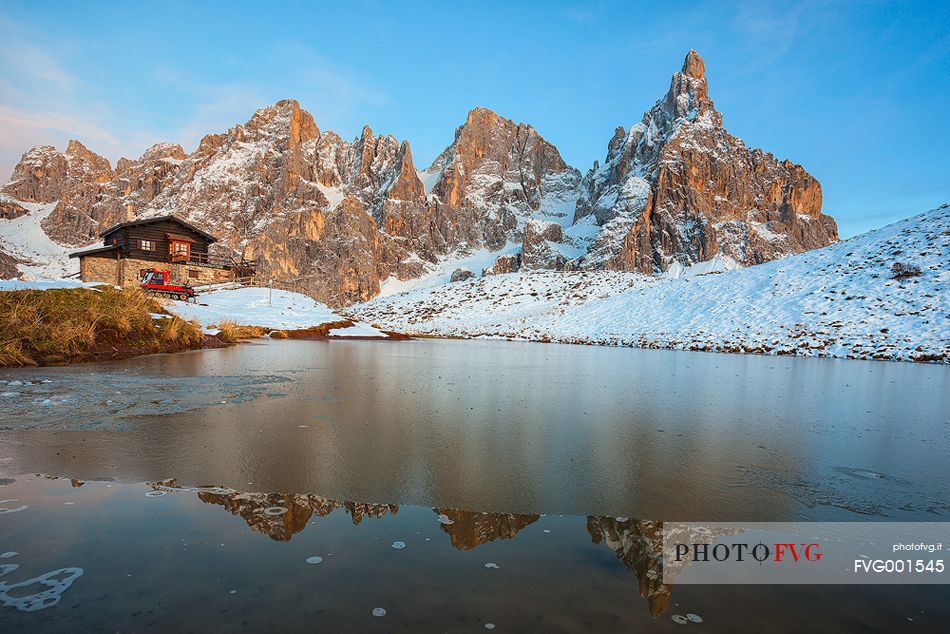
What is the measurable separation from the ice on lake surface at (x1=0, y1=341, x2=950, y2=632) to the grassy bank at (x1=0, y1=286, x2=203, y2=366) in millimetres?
3391

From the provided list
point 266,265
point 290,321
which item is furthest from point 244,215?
point 290,321

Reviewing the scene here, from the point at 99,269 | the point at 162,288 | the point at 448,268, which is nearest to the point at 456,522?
the point at 162,288

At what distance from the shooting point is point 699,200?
12606 cm

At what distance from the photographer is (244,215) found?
449ft

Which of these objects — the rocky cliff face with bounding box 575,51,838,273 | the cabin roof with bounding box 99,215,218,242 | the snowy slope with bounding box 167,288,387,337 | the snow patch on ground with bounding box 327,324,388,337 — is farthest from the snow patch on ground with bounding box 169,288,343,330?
the rocky cliff face with bounding box 575,51,838,273

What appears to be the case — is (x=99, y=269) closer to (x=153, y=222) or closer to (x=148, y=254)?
(x=148, y=254)

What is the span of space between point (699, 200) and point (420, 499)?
14243cm

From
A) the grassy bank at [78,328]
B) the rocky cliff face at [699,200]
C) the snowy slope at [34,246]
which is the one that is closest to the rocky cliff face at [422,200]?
the rocky cliff face at [699,200]

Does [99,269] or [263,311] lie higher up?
[99,269]

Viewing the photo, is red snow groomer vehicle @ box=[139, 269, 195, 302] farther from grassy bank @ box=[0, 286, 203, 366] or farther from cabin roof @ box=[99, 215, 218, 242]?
grassy bank @ box=[0, 286, 203, 366]

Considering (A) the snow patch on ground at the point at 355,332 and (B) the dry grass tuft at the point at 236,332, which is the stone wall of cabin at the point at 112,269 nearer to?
(B) the dry grass tuft at the point at 236,332

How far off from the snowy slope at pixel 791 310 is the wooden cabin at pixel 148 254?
1942 cm

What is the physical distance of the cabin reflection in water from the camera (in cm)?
278

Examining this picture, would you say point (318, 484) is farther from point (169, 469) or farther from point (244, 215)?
point (244, 215)
